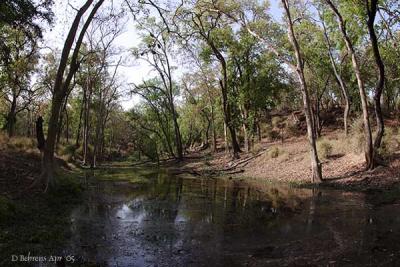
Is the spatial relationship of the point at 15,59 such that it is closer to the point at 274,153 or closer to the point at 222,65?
the point at 222,65

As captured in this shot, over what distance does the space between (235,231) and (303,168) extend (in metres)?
15.0

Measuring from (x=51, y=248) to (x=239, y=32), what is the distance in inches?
1201

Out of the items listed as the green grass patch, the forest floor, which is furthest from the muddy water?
the forest floor

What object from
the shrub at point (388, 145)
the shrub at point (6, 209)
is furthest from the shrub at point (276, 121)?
the shrub at point (6, 209)

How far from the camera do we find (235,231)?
372 inches

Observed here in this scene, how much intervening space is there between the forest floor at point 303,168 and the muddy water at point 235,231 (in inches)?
123

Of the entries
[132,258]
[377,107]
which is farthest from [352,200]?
[132,258]

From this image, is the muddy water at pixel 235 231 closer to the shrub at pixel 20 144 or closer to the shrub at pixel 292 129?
the shrub at pixel 20 144

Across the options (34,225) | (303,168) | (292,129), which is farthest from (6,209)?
(292,129)

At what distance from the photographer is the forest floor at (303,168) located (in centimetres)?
1777

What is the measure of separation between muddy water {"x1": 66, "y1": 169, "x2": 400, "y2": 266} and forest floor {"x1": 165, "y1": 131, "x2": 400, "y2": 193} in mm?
3119

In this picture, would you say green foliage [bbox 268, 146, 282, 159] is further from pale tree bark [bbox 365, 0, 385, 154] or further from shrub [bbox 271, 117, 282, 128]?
shrub [bbox 271, 117, 282, 128]

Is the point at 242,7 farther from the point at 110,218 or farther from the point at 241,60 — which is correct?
the point at 110,218

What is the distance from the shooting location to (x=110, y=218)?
432 inches
